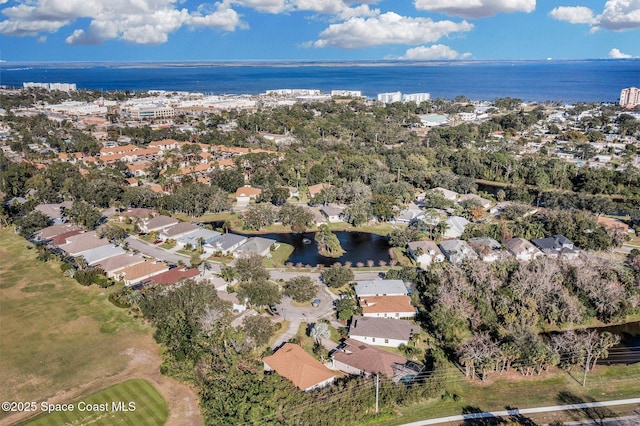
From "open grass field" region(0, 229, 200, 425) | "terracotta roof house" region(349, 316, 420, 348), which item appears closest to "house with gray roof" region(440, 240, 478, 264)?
"terracotta roof house" region(349, 316, 420, 348)

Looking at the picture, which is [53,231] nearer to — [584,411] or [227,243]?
[227,243]

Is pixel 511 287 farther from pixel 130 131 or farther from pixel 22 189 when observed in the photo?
pixel 130 131

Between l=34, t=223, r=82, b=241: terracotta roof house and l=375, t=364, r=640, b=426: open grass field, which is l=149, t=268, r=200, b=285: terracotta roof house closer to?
l=34, t=223, r=82, b=241: terracotta roof house

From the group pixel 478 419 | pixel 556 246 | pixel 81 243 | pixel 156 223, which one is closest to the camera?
pixel 478 419

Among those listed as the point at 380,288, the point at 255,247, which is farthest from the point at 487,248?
the point at 255,247

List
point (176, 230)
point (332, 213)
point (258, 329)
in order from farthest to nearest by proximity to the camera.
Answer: point (332, 213)
point (176, 230)
point (258, 329)

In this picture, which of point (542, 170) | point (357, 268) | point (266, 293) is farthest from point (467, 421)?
point (542, 170)


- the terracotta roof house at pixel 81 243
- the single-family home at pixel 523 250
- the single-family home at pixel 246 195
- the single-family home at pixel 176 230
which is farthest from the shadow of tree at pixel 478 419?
the single-family home at pixel 246 195
